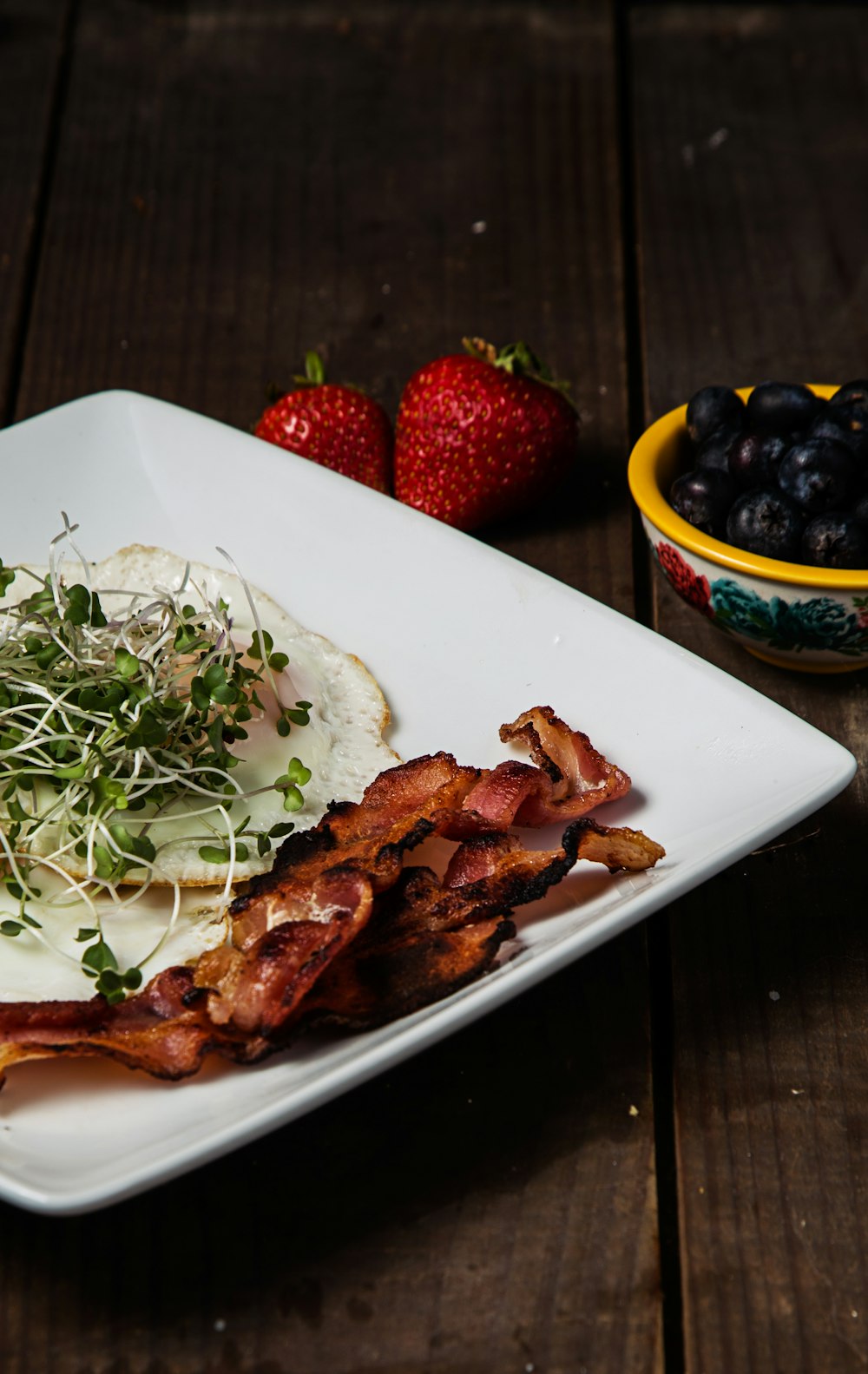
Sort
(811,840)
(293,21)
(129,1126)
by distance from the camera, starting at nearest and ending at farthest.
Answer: (129,1126) → (811,840) → (293,21)

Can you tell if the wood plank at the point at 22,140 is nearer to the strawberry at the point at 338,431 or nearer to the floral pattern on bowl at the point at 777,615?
the strawberry at the point at 338,431

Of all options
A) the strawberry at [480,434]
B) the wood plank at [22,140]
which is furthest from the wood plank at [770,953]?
the wood plank at [22,140]

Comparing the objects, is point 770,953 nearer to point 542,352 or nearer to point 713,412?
point 713,412

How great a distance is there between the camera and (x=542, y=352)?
119 inches

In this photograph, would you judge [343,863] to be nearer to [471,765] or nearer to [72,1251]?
[471,765]

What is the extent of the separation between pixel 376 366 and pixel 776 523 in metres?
1.20

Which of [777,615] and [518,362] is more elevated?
[518,362]

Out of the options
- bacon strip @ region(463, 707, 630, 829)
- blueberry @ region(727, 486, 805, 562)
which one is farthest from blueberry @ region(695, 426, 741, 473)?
bacon strip @ region(463, 707, 630, 829)

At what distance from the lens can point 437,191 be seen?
3.48 m

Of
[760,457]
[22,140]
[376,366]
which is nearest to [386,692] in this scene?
[760,457]

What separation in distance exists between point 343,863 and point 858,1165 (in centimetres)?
64

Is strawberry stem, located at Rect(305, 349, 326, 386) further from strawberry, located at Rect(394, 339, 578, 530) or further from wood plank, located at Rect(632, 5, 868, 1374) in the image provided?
wood plank, located at Rect(632, 5, 868, 1374)

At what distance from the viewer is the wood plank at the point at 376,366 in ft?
4.55

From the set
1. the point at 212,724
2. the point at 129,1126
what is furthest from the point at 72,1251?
the point at 212,724
